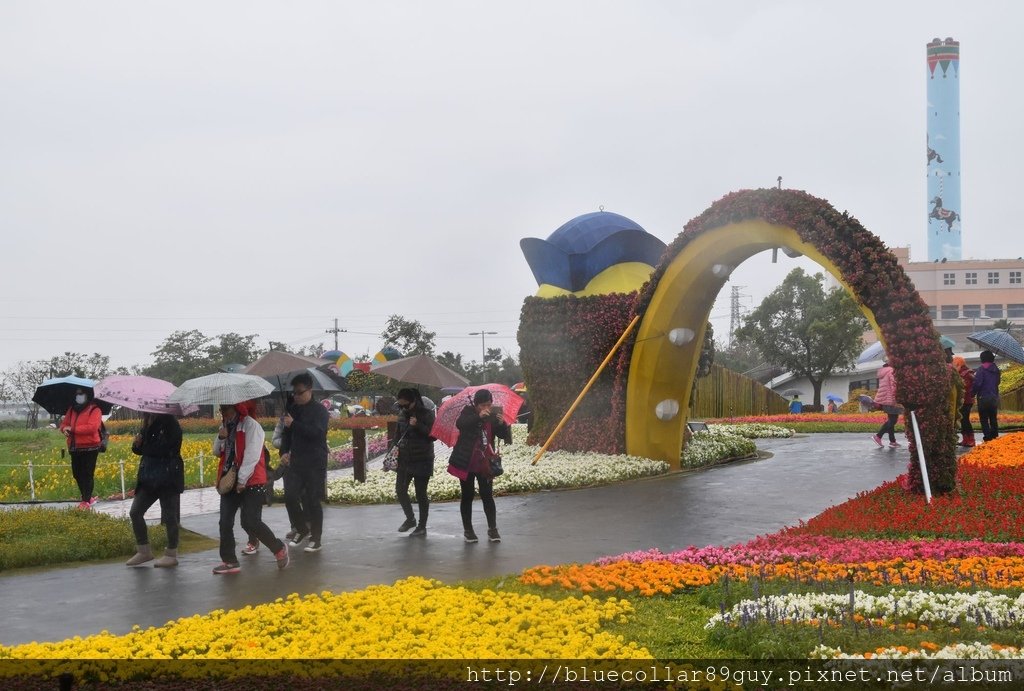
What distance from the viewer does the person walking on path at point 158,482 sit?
933 cm

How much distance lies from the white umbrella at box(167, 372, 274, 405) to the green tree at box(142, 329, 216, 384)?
50520mm

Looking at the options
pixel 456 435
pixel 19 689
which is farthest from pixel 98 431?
pixel 19 689

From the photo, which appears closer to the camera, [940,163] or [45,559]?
[45,559]

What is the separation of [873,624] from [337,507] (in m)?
8.90

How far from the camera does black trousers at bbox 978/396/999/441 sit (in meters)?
17.6

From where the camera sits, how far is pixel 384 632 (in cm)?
623

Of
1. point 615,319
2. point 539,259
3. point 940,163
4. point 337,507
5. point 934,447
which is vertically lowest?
point 337,507

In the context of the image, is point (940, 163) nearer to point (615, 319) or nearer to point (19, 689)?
point (615, 319)

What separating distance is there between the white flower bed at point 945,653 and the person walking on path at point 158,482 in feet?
21.0

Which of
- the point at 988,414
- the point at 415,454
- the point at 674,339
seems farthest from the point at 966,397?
the point at 415,454

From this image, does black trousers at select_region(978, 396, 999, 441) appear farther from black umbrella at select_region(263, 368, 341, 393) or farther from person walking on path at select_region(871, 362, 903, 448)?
black umbrella at select_region(263, 368, 341, 393)

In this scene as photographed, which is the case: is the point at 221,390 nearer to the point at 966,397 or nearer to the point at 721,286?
the point at 721,286

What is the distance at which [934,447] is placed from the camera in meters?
11.2

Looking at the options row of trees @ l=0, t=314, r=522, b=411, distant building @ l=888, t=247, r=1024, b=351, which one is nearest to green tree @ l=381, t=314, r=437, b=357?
row of trees @ l=0, t=314, r=522, b=411
